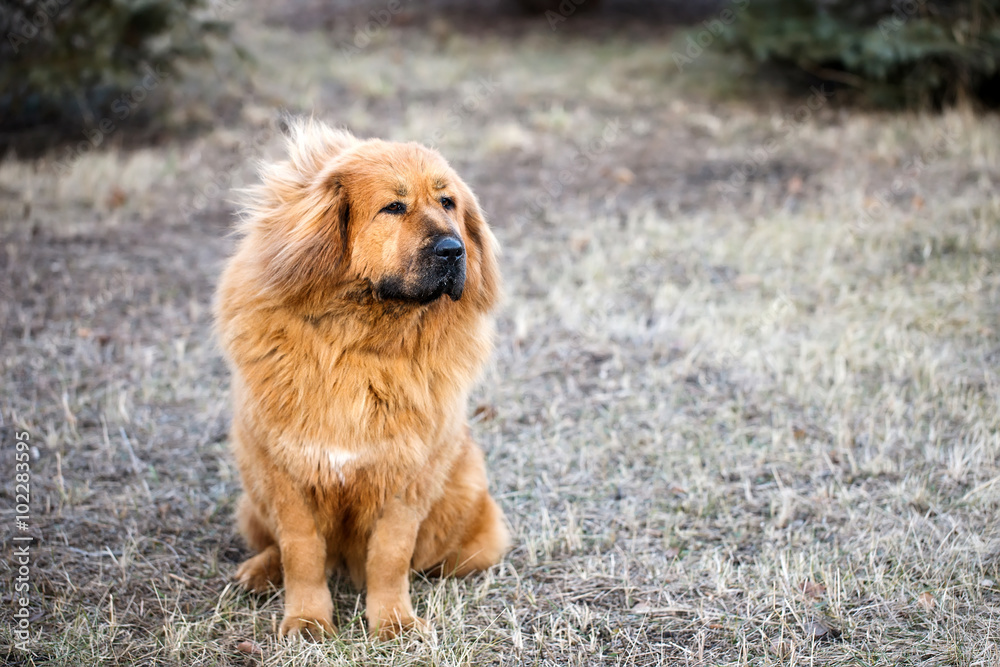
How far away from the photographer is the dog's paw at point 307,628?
3.15 metres

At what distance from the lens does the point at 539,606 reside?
345cm

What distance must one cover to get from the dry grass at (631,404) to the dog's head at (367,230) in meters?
1.25

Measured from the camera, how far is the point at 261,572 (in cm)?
349

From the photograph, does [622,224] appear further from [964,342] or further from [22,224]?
[22,224]

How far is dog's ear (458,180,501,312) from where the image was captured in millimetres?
3443

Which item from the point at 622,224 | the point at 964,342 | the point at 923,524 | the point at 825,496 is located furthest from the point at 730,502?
the point at 622,224

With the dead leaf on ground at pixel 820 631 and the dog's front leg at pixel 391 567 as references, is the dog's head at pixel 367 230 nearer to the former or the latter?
the dog's front leg at pixel 391 567

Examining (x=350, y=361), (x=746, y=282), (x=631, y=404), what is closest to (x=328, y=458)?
(x=350, y=361)

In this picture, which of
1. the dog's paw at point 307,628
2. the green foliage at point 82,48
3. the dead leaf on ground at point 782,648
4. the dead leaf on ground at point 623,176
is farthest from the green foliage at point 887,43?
the dog's paw at point 307,628

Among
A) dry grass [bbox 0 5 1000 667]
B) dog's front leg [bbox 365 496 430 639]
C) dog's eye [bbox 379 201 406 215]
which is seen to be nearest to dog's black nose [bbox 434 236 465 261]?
dog's eye [bbox 379 201 406 215]

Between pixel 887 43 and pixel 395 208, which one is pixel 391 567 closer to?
pixel 395 208

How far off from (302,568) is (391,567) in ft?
1.06

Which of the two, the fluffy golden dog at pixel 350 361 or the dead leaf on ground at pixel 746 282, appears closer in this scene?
the fluffy golden dog at pixel 350 361

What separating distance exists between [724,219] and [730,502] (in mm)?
3978
